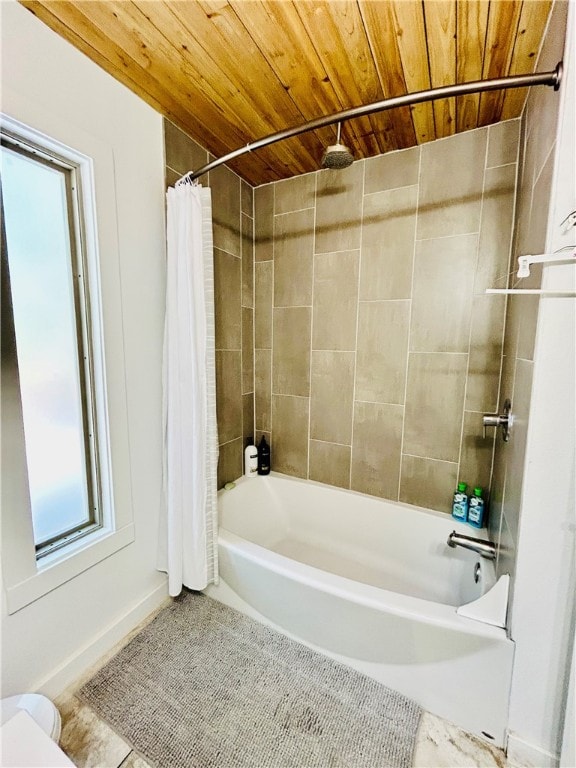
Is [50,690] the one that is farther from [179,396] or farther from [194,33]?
[194,33]

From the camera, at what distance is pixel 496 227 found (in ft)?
4.74

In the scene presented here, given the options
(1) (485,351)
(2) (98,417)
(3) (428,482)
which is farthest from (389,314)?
(2) (98,417)

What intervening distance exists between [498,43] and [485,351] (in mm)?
1124

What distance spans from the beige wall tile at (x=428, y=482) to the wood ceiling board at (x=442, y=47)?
5.18 ft

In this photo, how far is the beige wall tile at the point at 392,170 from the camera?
158 centimetres

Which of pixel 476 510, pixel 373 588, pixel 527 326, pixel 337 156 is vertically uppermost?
pixel 337 156

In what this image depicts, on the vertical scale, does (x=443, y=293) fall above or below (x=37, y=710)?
above

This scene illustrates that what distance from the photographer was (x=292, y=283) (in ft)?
6.33

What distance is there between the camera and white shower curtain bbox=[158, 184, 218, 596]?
4.28ft

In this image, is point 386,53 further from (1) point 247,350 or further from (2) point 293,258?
(1) point 247,350

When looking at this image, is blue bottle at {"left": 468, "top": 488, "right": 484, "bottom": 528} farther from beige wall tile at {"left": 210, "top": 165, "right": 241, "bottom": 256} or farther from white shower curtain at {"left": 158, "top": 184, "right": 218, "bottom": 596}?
beige wall tile at {"left": 210, "top": 165, "right": 241, "bottom": 256}

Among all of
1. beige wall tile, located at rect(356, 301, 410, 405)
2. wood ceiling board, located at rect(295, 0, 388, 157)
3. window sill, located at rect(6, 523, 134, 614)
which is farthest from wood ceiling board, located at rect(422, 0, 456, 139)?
window sill, located at rect(6, 523, 134, 614)

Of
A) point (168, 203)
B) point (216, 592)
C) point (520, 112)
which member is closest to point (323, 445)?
point (216, 592)

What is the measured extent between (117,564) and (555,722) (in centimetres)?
161
